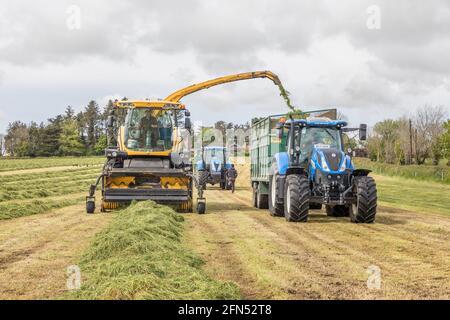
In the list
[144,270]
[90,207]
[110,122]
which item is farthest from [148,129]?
[144,270]

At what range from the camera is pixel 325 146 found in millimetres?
14938

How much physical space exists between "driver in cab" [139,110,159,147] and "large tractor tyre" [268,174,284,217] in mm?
3670

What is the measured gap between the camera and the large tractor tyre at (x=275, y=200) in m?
15.2

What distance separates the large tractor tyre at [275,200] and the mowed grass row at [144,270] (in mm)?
5247

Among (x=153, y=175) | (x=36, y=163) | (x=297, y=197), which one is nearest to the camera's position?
(x=297, y=197)

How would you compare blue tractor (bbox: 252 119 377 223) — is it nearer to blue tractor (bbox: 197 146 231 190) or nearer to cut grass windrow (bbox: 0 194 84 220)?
cut grass windrow (bbox: 0 194 84 220)

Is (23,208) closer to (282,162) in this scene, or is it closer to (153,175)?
(153,175)

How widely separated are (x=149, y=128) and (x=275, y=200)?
4392mm

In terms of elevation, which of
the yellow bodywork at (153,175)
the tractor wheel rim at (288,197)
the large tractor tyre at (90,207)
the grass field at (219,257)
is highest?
the yellow bodywork at (153,175)

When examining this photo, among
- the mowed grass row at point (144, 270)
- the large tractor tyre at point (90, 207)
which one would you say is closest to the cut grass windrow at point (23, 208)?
the large tractor tyre at point (90, 207)

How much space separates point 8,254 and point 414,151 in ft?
194

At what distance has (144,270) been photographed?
674 centimetres

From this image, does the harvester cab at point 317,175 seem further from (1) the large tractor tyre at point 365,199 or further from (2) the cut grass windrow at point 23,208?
(2) the cut grass windrow at point 23,208
